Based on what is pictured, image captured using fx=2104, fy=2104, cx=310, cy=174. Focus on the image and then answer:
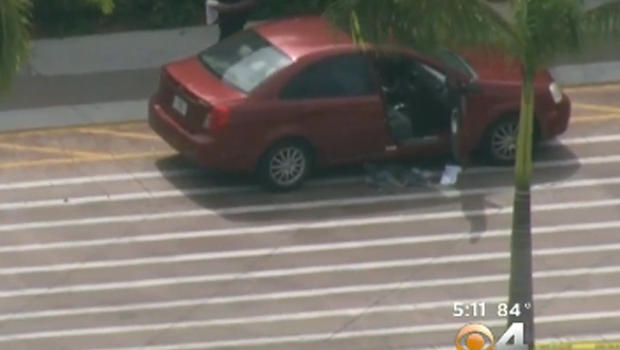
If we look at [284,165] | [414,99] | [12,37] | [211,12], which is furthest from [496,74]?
[12,37]

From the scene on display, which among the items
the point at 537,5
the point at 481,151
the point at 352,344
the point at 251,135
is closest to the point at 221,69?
the point at 251,135

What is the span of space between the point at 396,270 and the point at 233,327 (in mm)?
1708

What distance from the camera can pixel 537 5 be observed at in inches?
589

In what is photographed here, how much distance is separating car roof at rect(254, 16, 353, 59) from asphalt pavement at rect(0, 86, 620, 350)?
127cm

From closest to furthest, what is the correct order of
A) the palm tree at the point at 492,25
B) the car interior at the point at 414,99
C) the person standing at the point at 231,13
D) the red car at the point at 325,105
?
the palm tree at the point at 492,25, the red car at the point at 325,105, the car interior at the point at 414,99, the person standing at the point at 231,13

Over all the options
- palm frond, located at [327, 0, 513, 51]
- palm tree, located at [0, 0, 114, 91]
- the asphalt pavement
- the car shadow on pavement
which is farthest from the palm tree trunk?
palm tree, located at [0, 0, 114, 91]

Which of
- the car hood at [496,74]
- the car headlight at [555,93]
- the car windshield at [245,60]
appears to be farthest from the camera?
the car headlight at [555,93]

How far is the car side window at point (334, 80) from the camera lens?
64.1 feet

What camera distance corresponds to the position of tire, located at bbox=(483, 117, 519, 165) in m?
20.1

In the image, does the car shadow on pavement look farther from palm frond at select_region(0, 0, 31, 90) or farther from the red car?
palm frond at select_region(0, 0, 31, 90)

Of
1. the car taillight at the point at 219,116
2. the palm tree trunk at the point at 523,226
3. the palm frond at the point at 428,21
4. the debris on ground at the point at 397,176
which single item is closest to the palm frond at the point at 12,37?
the palm frond at the point at 428,21

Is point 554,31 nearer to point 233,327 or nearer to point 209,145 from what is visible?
point 233,327

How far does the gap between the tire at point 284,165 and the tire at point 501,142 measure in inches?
70.4

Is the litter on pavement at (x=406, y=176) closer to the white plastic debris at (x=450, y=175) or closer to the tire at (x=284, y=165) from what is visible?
the white plastic debris at (x=450, y=175)
